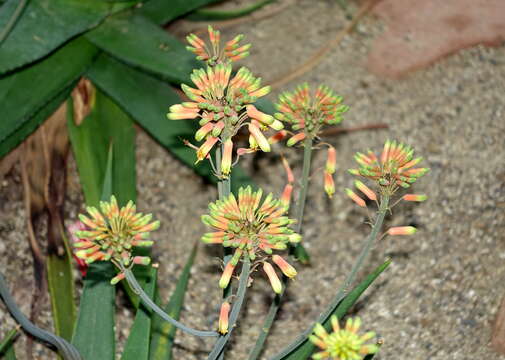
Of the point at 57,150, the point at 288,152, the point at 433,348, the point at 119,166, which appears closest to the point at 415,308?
the point at 433,348


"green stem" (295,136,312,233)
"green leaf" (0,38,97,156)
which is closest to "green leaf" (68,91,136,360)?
"green leaf" (0,38,97,156)

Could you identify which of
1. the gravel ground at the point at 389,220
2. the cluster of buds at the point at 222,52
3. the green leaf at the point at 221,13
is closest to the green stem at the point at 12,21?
the gravel ground at the point at 389,220

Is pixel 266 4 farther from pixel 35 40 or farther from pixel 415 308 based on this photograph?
pixel 415 308

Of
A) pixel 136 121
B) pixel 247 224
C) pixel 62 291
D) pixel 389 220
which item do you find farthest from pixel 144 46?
pixel 247 224

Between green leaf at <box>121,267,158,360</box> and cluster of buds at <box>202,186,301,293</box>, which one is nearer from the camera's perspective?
cluster of buds at <box>202,186,301,293</box>

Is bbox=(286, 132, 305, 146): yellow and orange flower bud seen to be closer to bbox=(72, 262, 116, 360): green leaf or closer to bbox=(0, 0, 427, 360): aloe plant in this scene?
bbox=(0, 0, 427, 360): aloe plant

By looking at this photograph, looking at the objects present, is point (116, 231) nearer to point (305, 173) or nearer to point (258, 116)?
point (258, 116)

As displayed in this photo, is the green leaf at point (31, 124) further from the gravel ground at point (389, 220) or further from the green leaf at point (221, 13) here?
the green leaf at point (221, 13)
